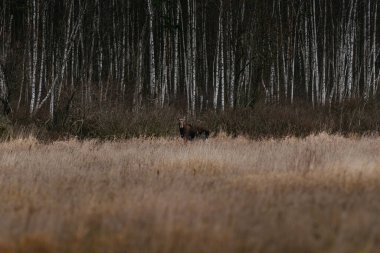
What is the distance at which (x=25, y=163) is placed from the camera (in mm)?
8703

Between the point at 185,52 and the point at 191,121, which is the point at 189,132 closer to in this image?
the point at 191,121

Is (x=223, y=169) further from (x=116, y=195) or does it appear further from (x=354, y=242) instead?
(x=354, y=242)

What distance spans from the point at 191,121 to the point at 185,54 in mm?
7965

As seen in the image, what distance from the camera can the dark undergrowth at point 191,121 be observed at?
47.2 ft

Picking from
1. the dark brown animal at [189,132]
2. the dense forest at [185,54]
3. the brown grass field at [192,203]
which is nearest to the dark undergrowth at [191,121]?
the dense forest at [185,54]

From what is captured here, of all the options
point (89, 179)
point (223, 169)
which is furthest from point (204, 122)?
point (89, 179)

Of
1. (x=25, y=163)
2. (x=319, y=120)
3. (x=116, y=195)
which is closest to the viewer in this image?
(x=116, y=195)

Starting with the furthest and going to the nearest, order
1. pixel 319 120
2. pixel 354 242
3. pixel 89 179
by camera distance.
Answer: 1. pixel 319 120
2. pixel 89 179
3. pixel 354 242

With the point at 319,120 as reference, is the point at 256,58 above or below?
above

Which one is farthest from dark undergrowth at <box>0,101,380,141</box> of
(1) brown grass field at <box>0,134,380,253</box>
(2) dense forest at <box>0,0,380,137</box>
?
(1) brown grass field at <box>0,134,380,253</box>

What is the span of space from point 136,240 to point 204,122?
38.1 ft

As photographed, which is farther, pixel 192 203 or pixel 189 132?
pixel 189 132

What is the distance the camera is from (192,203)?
5289 millimetres

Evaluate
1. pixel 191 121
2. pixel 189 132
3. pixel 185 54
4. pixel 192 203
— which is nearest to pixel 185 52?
pixel 185 54
